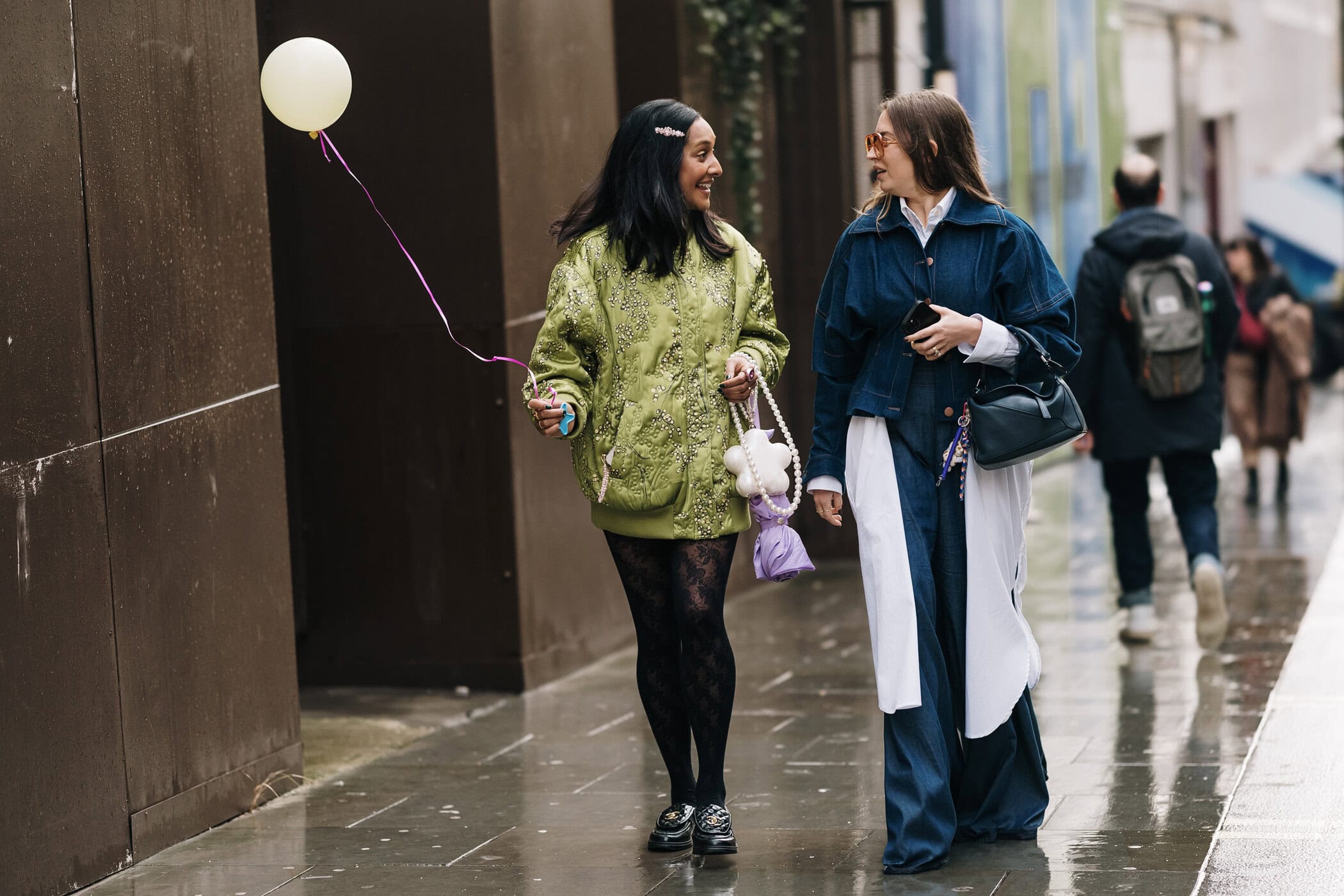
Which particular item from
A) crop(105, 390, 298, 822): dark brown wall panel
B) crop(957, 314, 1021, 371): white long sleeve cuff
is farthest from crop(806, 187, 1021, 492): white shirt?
crop(105, 390, 298, 822): dark brown wall panel

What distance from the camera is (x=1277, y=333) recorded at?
13188 millimetres

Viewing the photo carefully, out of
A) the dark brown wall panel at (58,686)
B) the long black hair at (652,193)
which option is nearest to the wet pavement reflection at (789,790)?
the dark brown wall panel at (58,686)

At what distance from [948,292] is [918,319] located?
114mm

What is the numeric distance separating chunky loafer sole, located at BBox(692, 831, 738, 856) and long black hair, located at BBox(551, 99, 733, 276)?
4.88 feet

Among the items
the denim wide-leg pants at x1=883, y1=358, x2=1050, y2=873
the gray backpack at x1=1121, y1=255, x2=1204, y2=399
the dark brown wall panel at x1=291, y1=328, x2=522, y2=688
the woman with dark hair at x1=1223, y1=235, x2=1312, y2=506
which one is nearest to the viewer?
the denim wide-leg pants at x1=883, y1=358, x2=1050, y2=873

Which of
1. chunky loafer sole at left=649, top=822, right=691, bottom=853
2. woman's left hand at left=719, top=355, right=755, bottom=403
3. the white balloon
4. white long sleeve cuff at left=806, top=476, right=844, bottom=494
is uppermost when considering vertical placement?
the white balloon

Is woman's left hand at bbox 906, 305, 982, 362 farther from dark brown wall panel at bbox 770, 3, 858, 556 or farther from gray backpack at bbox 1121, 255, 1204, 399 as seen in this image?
dark brown wall panel at bbox 770, 3, 858, 556

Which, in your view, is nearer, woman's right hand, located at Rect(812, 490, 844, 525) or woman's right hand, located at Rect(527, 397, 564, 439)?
woman's right hand, located at Rect(527, 397, 564, 439)

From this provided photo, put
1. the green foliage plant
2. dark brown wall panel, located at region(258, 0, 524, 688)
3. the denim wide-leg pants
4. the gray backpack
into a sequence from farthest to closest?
1. the green foliage plant
2. the gray backpack
3. dark brown wall panel, located at region(258, 0, 524, 688)
4. the denim wide-leg pants

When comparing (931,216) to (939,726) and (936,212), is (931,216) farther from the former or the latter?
(939,726)

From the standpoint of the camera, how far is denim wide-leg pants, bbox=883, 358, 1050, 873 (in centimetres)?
495

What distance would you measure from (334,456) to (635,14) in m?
2.96

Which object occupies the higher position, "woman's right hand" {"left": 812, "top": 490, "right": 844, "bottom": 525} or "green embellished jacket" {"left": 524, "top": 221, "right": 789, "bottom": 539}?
"green embellished jacket" {"left": 524, "top": 221, "right": 789, "bottom": 539}

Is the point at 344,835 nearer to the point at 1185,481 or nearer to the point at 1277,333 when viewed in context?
the point at 1185,481
